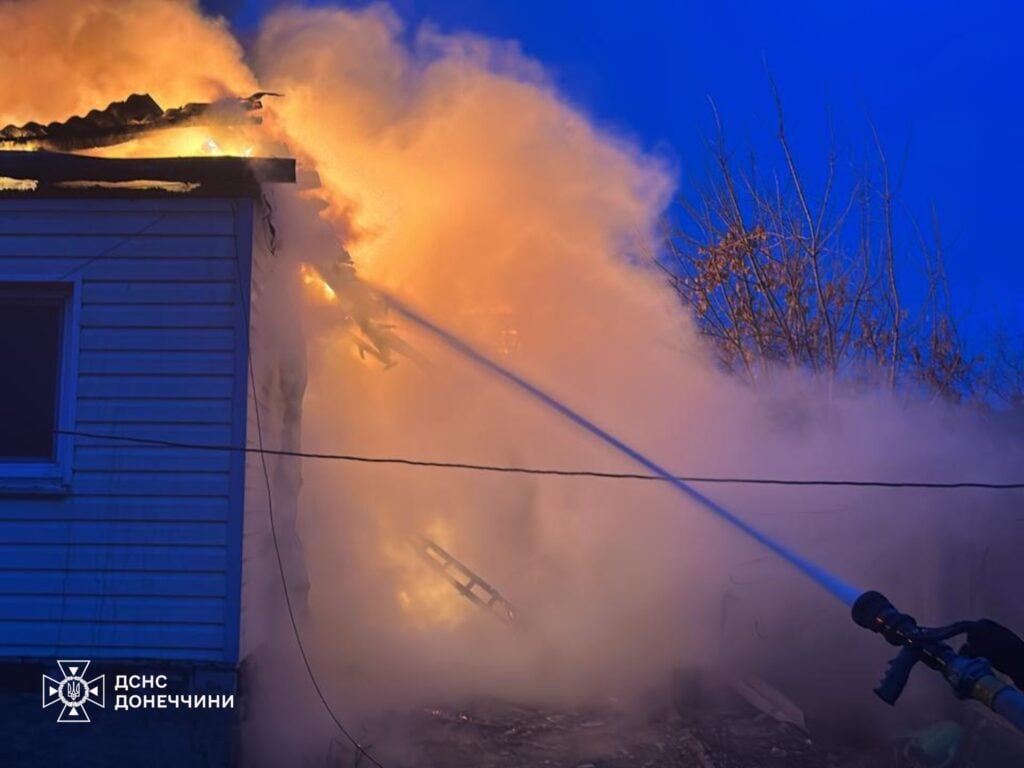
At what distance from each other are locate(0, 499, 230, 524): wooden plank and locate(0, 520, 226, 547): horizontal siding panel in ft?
0.11

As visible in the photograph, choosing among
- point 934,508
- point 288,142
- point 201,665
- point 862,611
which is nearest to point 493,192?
point 288,142

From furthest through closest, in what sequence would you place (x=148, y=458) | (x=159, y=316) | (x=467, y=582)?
1. (x=467, y=582)
2. (x=159, y=316)
3. (x=148, y=458)

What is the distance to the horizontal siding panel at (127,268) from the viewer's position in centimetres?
589

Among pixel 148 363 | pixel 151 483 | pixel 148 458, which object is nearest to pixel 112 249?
pixel 148 363

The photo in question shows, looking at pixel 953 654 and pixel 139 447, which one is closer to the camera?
pixel 953 654

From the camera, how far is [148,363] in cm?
584

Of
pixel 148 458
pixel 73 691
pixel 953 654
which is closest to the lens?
pixel 953 654

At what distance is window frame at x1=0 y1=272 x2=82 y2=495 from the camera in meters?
5.70

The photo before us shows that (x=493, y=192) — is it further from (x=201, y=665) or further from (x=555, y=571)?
(x=201, y=665)

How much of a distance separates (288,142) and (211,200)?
6.47ft

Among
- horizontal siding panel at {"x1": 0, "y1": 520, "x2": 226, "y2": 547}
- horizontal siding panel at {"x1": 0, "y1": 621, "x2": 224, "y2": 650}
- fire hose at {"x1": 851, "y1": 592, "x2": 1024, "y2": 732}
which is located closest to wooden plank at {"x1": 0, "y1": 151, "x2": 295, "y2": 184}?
horizontal siding panel at {"x1": 0, "y1": 520, "x2": 226, "y2": 547}

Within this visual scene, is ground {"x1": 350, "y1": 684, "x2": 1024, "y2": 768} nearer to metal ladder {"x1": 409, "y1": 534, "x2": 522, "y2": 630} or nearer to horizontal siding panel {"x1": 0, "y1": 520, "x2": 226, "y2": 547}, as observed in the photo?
metal ladder {"x1": 409, "y1": 534, "x2": 522, "y2": 630}

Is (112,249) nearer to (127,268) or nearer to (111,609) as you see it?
(127,268)

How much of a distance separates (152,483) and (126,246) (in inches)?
63.6
